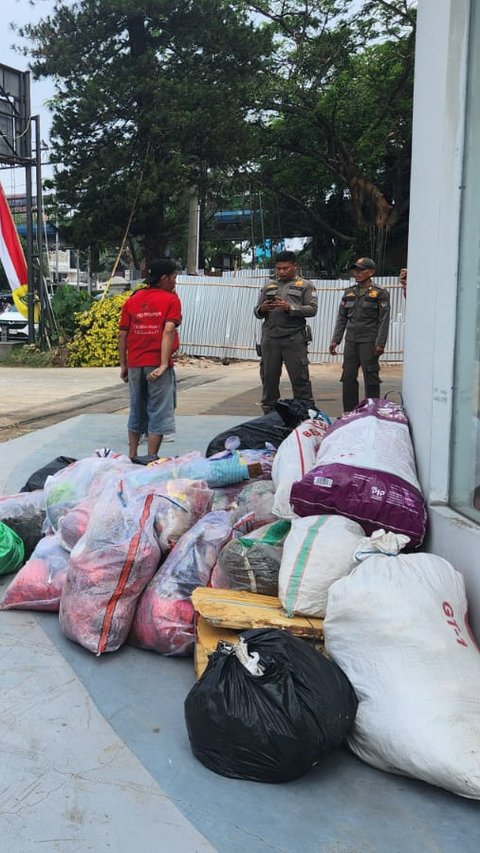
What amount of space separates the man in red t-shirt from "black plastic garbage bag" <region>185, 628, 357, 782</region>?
3.54 m

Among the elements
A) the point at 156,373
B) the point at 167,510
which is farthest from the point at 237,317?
the point at 167,510

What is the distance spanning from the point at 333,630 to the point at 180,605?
81 centimetres

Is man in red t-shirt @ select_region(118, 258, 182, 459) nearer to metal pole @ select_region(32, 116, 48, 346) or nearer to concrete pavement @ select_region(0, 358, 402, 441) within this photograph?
concrete pavement @ select_region(0, 358, 402, 441)

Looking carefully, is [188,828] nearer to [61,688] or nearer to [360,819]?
[360,819]

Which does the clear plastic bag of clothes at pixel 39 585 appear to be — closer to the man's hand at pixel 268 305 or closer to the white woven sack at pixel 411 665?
the white woven sack at pixel 411 665

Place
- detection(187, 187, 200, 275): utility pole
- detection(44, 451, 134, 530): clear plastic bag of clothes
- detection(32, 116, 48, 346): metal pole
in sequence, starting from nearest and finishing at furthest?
detection(44, 451, 134, 530): clear plastic bag of clothes < detection(32, 116, 48, 346): metal pole < detection(187, 187, 200, 275): utility pole

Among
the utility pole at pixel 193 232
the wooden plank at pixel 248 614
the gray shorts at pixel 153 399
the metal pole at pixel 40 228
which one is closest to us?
the wooden plank at pixel 248 614

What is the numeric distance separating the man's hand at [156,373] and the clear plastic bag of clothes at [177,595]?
8.02 feet

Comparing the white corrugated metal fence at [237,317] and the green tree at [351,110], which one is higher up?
the green tree at [351,110]

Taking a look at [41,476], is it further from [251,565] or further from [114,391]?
[114,391]

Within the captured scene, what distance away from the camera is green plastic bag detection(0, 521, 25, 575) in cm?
370

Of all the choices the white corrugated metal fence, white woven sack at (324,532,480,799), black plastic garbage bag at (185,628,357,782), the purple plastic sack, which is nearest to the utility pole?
the white corrugated metal fence

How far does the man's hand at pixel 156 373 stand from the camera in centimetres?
551

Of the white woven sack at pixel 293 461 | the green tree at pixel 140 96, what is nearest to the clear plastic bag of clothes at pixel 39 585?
the white woven sack at pixel 293 461
